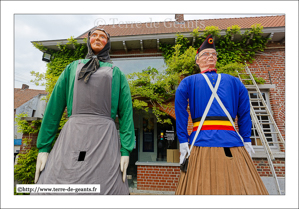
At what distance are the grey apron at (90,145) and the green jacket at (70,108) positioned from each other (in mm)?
66

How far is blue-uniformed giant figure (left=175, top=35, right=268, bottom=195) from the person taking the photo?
60.4 inches

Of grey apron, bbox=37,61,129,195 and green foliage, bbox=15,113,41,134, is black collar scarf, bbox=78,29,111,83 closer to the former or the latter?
grey apron, bbox=37,61,129,195

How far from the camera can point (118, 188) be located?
1.38 meters

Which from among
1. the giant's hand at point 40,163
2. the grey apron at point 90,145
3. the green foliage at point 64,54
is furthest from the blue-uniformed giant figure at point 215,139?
the green foliage at point 64,54

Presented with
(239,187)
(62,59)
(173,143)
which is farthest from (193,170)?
(62,59)

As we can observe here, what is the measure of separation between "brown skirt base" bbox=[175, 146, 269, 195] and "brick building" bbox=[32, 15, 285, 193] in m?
2.91

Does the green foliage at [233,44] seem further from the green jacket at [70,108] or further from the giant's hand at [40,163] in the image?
the giant's hand at [40,163]

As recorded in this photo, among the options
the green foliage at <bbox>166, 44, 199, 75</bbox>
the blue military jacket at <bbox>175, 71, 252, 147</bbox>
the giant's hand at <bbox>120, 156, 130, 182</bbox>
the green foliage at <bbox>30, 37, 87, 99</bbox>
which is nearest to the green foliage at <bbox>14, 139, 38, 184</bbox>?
the green foliage at <bbox>30, 37, 87, 99</bbox>

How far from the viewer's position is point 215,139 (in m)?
1.64

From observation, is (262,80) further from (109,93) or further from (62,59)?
(62,59)

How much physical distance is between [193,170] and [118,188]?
0.74 m

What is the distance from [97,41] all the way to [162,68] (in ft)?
12.0

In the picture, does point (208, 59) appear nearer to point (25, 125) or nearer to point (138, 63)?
point (138, 63)

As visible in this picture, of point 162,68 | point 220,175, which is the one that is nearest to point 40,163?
point 220,175
